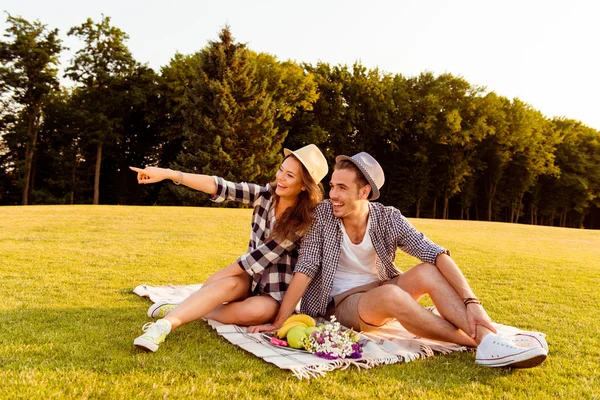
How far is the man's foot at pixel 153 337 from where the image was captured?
3492mm

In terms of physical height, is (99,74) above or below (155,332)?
above

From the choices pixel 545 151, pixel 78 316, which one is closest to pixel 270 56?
pixel 545 151

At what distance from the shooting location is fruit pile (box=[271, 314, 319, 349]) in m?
3.77

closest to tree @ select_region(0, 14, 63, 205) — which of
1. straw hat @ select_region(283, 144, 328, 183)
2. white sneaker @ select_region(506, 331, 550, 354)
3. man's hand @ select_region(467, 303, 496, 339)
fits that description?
straw hat @ select_region(283, 144, 328, 183)

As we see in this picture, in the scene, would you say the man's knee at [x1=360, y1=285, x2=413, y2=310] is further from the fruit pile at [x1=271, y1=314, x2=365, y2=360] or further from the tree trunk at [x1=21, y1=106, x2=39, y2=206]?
the tree trunk at [x1=21, y1=106, x2=39, y2=206]

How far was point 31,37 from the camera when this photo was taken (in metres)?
30.9

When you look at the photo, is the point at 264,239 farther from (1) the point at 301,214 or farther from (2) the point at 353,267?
(2) the point at 353,267

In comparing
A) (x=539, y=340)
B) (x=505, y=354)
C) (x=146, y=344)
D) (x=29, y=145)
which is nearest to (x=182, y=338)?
(x=146, y=344)

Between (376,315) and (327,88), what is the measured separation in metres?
36.3

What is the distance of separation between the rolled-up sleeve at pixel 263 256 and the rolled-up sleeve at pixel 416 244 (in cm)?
98

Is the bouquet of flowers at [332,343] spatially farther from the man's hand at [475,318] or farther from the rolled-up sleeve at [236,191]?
the rolled-up sleeve at [236,191]

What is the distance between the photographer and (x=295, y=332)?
3.80 metres

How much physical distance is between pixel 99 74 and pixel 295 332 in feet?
109

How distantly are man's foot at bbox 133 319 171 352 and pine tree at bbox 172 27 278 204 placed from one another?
1021 inches
